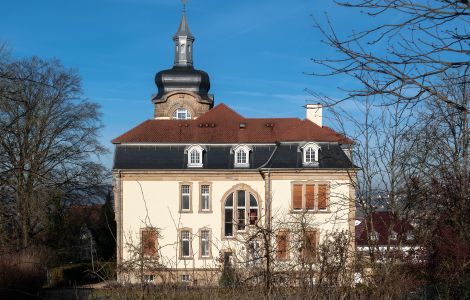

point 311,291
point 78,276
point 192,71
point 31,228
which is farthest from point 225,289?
point 192,71

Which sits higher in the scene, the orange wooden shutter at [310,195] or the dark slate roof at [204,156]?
the dark slate roof at [204,156]

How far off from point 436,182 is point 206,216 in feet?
76.7

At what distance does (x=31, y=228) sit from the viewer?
33656mm

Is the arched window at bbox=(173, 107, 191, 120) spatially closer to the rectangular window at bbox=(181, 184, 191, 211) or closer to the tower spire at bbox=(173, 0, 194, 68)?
the tower spire at bbox=(173, 0, 194, 68)

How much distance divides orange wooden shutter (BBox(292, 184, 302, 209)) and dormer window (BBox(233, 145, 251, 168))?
3.04 meters

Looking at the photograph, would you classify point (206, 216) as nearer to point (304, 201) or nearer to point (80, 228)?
point (304, 201)

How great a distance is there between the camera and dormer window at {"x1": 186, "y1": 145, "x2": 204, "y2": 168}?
3731 cm

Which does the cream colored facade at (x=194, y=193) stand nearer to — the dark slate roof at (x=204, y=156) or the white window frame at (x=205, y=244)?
the white window frame at (x=205, y=244)

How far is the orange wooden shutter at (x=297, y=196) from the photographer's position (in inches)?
1437

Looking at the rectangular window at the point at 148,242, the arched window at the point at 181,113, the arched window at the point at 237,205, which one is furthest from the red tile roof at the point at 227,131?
the rectangular window at the point at 148,242

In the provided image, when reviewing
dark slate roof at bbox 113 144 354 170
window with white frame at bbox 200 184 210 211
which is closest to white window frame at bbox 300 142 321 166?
dark slate roof at bbox 113 144 354 170

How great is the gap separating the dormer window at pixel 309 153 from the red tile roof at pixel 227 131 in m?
0.48

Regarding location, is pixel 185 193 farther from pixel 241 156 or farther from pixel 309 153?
pixel 309 153

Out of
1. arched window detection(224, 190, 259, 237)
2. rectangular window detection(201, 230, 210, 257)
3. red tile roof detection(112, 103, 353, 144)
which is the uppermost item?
red tile roof detection(112, 103, 353, 144)
